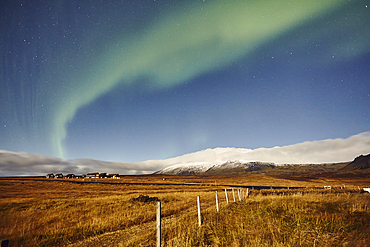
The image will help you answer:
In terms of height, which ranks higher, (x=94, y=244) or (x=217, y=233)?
(x=217, y=233)

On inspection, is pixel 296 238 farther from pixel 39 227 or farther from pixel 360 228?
pixel 39 227

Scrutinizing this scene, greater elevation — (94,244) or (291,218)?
(291,218)

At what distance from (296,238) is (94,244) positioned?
8777 mm

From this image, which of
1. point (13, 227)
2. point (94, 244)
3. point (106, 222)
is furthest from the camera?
point (106, 222)

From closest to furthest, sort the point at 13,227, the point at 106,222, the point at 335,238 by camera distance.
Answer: the point at 335,238 < the point at 13,227 < the point at 106,222

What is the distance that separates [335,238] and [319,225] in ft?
5.52

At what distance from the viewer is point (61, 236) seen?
10.7 m

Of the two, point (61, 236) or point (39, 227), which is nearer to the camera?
point (61, 236)

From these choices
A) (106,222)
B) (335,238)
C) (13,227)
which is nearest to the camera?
(335,238)

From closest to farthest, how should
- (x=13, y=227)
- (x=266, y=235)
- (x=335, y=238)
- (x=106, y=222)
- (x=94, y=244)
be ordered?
(x=335, y=238) < (x=266, y=235) < (x=94, y=244) < (x=13, y=227) < (x=106, y=222)

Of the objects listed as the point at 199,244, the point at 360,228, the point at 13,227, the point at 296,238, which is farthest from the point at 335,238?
the point at 13,227

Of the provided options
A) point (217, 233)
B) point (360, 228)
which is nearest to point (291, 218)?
point (360, 228)

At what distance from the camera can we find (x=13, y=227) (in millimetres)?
12203

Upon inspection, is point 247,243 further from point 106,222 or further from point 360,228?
point 106,222
